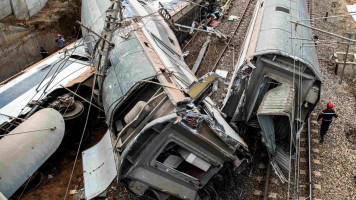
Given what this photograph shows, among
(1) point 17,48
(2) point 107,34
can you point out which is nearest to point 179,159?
(2) point 107,34

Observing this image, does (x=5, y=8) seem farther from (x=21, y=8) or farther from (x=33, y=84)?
(x=33, y=84)

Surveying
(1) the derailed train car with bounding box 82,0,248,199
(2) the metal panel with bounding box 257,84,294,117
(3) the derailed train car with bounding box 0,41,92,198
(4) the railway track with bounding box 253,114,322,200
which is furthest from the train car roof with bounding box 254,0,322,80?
(3) the derailed train car with bounding box 0,41,92,198

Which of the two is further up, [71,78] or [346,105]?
[71,78]

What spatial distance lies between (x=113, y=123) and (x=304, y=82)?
5.24 meters

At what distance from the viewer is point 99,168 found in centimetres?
682

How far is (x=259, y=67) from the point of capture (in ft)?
26.3

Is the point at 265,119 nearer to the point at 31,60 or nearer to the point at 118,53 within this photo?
the point at 118,53

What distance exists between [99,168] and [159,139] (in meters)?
2.17

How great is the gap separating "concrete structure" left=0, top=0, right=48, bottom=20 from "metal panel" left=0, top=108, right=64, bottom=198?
9.07 meters

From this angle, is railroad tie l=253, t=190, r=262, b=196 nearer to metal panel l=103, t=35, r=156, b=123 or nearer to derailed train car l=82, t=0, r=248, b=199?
derailed train car l=82, t=0, r=248, b=199

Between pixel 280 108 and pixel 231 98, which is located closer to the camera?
pixel 280 108

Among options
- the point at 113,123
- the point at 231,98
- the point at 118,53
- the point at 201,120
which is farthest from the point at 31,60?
the point at 201,120

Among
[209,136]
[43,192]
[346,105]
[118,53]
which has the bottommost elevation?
[43,192]

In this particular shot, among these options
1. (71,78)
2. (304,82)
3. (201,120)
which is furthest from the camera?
(71,78)
